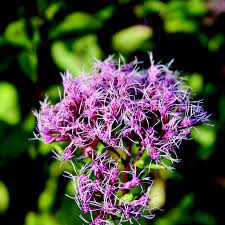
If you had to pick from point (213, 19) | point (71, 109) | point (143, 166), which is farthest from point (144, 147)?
point (213, 19)

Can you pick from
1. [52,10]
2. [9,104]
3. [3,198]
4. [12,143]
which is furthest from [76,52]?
[3,198]

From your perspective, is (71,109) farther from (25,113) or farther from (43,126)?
(25,113)

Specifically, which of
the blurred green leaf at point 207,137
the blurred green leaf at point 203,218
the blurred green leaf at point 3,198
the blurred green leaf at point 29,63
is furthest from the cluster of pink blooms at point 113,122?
the blurred green leaf at point 203,218

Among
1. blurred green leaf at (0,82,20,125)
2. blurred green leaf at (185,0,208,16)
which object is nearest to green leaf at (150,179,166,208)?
blurred green leaf at (0,82,20,125)

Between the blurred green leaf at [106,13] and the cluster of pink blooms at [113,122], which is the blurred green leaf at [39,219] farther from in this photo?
the blurred green leaf at [106,13]

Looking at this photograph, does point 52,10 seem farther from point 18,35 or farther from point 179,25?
point 179,25

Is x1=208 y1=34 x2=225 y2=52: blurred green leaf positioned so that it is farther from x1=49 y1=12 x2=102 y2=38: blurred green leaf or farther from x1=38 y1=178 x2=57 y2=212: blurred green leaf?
x1=38 y1=178 x2=57 y2=212: blurred green leaf
